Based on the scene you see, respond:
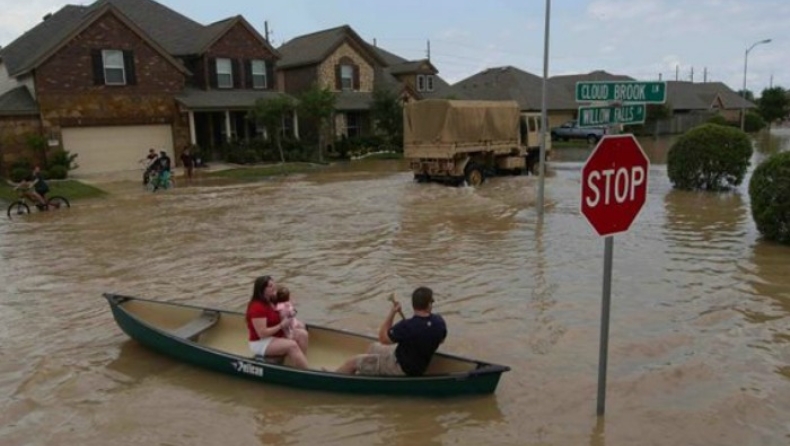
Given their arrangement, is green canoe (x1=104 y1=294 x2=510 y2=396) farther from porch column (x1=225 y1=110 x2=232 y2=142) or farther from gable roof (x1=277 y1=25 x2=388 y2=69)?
gable roof (x1=277 y1=25 x2=388 y2=69)

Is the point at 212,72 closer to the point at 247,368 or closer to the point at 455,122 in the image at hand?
the point at 455,122

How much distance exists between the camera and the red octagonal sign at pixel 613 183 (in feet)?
17.1

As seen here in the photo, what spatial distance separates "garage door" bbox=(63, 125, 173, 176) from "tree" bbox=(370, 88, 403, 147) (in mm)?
12281

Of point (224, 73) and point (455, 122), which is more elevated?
point (224, 73)

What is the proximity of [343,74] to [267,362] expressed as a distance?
36.2m

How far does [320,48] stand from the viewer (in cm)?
4131

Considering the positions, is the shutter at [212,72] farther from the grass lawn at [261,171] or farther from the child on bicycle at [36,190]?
the child on bicycle at [36,190]

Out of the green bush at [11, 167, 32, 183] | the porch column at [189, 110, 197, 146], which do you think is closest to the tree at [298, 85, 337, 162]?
the porch column at [189, 110, 197, 146]

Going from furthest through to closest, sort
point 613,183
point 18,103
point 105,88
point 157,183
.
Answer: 1. point 105,88
2. point 18,103
3. point 157,183
4. point 613,183

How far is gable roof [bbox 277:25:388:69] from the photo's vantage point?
4052 cm

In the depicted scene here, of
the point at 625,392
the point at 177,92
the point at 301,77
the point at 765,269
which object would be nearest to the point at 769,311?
the point at 765,269

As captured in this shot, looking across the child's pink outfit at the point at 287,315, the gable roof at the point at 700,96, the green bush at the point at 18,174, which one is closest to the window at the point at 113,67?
the green bush at the point at 18,174

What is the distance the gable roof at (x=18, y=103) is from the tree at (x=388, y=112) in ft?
59.5

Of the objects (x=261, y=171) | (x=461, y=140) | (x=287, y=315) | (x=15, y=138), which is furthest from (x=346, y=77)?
(x=287, y=315)
